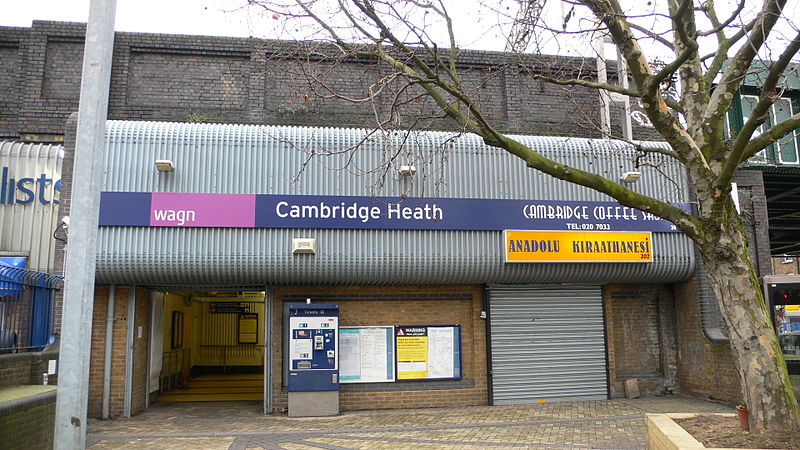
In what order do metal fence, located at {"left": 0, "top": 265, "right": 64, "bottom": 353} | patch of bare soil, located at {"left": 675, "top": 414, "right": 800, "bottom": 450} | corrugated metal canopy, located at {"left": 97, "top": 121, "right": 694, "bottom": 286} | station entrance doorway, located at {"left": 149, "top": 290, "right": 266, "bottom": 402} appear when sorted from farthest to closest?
station entrance doorway, located at {"left": 149, "top": 290, "right": 266, "bottom": 402}
corrugated metal canopy, located at {"left": 97, "top": 121, "right": 694, "bottom": 286}
metal fence, located at {"left": 0, "top": 265, "right": 64, "bottom": 353}
patch of bare soil, located at {"left": 675, "top": 414, "right": 800, "bottom": 450}

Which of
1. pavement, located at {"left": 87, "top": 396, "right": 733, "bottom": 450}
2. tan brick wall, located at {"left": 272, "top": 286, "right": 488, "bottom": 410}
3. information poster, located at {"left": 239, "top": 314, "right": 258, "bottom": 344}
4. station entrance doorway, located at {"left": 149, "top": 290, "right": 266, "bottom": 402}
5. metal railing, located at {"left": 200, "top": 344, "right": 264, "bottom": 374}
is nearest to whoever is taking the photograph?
pavement, located at {"left": 87, "top": 396, "right": 733, "bottom": 450}

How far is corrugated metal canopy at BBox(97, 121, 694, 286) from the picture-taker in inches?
438

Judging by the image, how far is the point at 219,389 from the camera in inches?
613

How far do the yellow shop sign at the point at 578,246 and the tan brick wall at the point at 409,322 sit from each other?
148 cm

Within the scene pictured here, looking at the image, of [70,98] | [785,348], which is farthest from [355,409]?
[70,98]

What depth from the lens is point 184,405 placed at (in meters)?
13.0

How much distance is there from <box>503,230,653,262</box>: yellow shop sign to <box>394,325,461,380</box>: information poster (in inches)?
84.5

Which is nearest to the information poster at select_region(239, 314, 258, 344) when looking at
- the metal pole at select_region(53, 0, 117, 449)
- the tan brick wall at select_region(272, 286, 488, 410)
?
the tan brick wall at select_region(272, 286, 488, 410)

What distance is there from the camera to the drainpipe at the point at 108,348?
445 inches

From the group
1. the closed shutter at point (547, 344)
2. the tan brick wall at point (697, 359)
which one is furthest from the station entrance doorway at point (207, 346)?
the tan brick wall at point (697, 359)

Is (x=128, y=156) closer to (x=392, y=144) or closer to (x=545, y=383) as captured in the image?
(x=392, y=144)

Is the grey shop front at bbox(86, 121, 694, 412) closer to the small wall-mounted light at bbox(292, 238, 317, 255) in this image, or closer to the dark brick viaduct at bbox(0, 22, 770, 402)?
the small wall-mounted light at bbox(292, 238, 317, 255)

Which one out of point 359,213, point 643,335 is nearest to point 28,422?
point 359,213

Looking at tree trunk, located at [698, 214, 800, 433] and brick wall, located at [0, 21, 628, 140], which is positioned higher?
→ brick wall, located at [0, 21, 628, 140]
